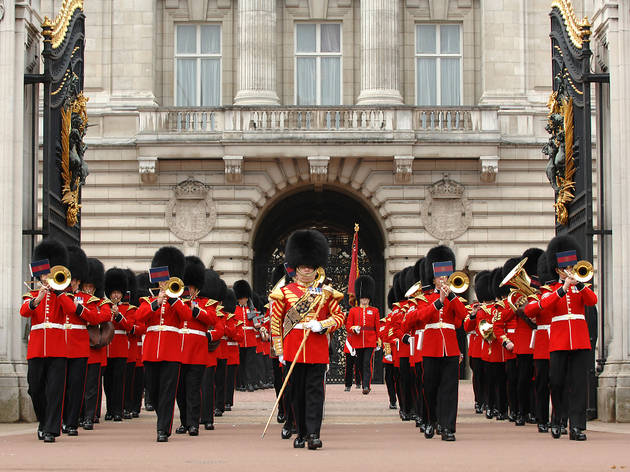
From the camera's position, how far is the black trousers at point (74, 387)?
1198 centimetres

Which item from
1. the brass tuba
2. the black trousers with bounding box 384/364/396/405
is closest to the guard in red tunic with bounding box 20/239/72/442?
the brass tuba

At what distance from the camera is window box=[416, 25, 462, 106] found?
94.2 ft

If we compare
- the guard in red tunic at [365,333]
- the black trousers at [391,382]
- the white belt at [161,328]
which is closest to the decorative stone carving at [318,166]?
the guard in red tunic at [365,333]

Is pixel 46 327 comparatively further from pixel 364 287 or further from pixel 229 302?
pixel 364 287

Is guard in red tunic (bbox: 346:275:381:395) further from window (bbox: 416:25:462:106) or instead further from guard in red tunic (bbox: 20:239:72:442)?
guard in red tunic (bbox: 20:239:72:442)

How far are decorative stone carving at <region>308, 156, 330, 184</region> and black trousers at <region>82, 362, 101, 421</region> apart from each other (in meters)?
13.5

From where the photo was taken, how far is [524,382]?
13531 mm

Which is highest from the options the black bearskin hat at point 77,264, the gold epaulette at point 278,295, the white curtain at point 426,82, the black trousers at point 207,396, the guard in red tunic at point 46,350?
the white curtain at point 426,82

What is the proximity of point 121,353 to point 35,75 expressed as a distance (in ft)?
10.6

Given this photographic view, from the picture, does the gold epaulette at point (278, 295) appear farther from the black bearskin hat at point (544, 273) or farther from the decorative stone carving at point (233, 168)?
the decorative stone carving at point (233, 168)

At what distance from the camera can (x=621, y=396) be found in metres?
13.5

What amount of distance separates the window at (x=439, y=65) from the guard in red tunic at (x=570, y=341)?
56.5 feet

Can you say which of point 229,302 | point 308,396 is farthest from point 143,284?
point 308,396

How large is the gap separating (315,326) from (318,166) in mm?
16197
